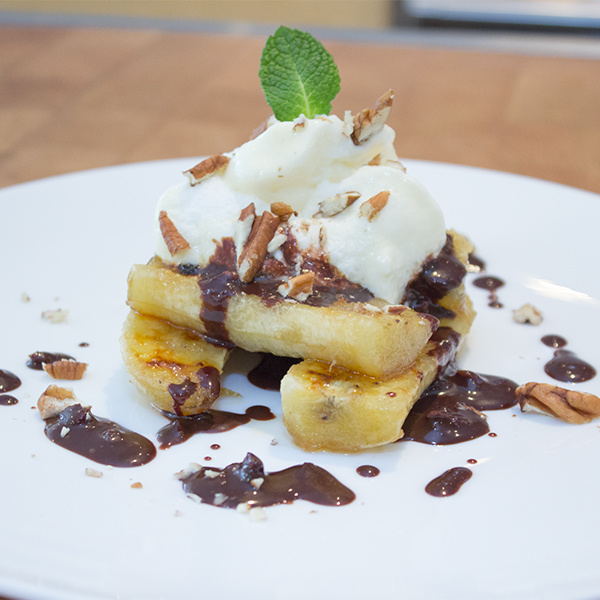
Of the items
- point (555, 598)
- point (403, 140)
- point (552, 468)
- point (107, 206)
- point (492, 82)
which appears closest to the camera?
point (555, 598)

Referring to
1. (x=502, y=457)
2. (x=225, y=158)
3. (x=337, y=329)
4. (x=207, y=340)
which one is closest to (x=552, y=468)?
(x=502, y=457)

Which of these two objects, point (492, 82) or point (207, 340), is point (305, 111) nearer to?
point (207, 340)

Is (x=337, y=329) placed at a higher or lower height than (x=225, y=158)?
lower

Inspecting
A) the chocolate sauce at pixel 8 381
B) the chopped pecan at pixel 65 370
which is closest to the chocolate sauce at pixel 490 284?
the chopped pecan at pixel 65 370

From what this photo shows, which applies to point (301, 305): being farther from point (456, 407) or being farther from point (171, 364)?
point (456, 407)

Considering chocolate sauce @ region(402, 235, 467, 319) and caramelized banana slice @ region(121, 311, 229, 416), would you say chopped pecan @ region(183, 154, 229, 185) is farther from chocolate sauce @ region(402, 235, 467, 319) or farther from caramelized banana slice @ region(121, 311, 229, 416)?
chocolate sauce @ region(402, 235, 467, 319)

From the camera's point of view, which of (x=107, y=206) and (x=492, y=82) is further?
(x=492, y=82)
